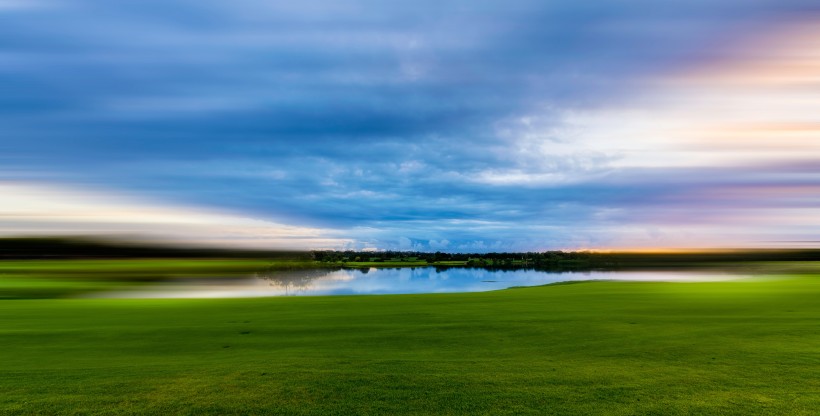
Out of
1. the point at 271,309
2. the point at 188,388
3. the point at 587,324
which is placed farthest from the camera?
the point at 271,309

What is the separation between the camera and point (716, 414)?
6.64m

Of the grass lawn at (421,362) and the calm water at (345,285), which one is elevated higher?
the grass lawn at (421,362)

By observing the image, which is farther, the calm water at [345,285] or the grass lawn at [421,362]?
the calm water at [345,285]

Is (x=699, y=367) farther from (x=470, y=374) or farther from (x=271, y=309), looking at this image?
(x=271, y=309)

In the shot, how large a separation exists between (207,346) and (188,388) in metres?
3.68

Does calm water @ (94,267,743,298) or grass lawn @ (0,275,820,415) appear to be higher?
grass lawn @ (0,275,820,415)

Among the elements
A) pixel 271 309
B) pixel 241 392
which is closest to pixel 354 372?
pixel 241 392

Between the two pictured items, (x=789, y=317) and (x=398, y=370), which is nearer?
(x=398, y=370)

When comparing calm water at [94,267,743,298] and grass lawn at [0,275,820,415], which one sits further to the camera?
calm water at [94,267,743,298]

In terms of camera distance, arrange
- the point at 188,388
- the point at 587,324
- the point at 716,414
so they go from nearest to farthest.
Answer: the point at 716,414
the point at 188,388
the point at 587,324

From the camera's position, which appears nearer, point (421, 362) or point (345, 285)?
point (421, 362)

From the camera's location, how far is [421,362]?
9.34 metres

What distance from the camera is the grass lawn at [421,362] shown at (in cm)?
718

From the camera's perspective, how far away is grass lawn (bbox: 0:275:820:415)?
23.6 feet
